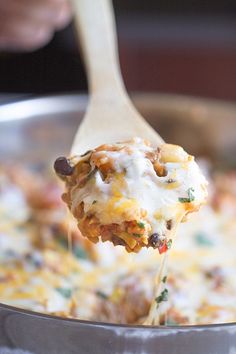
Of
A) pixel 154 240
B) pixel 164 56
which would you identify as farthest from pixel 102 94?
pixel 164 56

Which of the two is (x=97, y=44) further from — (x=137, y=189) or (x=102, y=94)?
(x=137, y=189)

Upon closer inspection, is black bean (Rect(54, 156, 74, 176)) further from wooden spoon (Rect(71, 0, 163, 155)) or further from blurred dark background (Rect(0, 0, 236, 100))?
blurred dark background (Rect(0, 0, 236, 100))

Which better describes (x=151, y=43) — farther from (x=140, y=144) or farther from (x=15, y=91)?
(x=140, y=144)

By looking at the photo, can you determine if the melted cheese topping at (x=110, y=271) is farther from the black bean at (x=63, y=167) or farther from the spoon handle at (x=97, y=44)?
the spoon handle at (x=97, y=44)

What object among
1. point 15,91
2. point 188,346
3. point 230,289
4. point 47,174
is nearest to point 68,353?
point 188,346

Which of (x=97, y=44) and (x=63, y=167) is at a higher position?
(x=97, y=44)

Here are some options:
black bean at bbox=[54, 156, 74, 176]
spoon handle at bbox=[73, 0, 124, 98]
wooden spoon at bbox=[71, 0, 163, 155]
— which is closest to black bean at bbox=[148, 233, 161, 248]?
black bean at bbox=[54, 156, 74, 176]

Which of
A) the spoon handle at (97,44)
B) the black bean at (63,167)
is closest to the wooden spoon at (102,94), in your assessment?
the spoon handle at (97,44)

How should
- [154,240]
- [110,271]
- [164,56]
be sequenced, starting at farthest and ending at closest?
[164,56] → [110,271] → [154,240]
